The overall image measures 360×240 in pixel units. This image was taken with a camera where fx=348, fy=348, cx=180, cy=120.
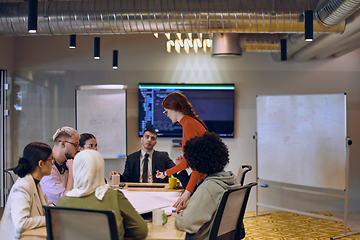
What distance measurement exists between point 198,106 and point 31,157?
3.56m

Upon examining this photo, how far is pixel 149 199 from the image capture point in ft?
8.50

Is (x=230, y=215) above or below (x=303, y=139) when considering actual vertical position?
below

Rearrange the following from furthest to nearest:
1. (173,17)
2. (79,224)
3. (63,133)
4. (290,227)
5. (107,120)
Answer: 1. (107,120)
2. (290,227)
3. (173,17)
4. (63,133)
5. (79,224)

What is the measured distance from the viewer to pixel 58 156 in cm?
276

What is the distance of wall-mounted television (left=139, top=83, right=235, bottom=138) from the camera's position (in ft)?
17.7

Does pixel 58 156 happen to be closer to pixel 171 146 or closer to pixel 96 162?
pixel 96 162

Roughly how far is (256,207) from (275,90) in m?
1.83

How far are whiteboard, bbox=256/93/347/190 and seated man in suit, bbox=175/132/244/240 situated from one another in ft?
9.66

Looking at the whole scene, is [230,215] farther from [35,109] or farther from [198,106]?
[35,109]

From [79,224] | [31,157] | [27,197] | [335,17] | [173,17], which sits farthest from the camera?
[173,17]

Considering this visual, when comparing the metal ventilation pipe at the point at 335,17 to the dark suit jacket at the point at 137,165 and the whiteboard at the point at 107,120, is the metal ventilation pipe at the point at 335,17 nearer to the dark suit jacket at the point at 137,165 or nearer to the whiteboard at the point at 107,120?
the dark suit jacket at the point at 137,165

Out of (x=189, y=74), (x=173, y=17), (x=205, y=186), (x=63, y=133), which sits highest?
(x=173, y=17)

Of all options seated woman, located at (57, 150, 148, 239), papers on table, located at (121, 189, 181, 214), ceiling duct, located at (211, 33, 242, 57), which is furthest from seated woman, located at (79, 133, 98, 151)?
ceiling duct, located at (211, 33, 242, 57)

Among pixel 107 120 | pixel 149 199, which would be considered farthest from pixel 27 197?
pixel 107 120
